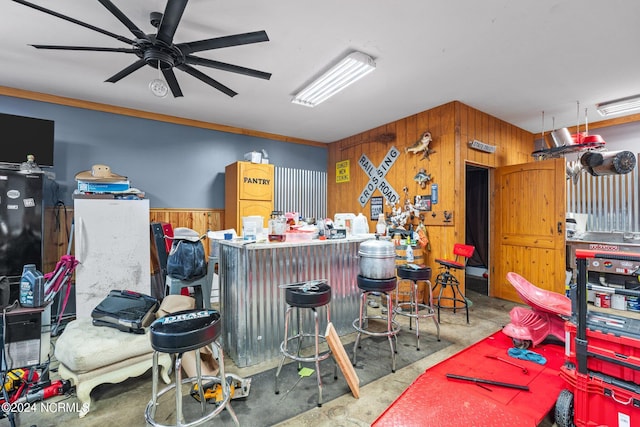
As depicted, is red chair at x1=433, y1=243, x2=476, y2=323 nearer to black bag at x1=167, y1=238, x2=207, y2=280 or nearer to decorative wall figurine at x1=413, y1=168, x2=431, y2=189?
decorative wall figurine at x1=413, y1=168, x2=431, y2=189

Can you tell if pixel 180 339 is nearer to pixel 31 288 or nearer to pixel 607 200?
pixel 31 288

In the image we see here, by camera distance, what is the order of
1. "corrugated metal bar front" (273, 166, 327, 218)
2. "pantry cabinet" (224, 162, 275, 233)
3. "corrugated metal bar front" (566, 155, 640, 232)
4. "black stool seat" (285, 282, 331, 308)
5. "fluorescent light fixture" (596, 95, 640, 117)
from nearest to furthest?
"black stool seat" (285, 282, 331, 308) → "fluorescent light fixture" (596, 95, 640, 117) → "corrugated metal bar front" (566, 155, 640, 232) → "pantry cabinet" (224, 162, 275, 233) → "corrugated metal bar front" (273, 166, 327, 218)

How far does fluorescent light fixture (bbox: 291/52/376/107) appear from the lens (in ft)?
9.56

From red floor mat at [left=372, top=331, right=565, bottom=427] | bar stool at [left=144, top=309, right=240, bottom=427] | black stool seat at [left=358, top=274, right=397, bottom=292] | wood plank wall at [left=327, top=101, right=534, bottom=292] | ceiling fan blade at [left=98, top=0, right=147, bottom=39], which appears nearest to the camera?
bar stool at [left=144, top=309, right=240, bottom=427]

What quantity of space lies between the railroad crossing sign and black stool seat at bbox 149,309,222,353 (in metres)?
3.91

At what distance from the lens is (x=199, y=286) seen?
3311mm

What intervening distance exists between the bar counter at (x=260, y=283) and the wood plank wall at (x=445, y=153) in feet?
6.41

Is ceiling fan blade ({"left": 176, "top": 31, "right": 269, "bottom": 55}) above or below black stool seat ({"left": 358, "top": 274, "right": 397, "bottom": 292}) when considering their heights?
above

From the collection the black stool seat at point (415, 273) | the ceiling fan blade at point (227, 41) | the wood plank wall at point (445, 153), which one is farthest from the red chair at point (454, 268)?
the ceiling fan blade at point (227, 41)

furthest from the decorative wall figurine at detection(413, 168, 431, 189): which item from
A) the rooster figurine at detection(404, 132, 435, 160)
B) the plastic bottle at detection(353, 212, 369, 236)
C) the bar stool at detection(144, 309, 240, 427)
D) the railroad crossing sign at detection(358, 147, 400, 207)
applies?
the bar stool at detection(144, 309, 240, 427)

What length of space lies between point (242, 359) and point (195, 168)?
11.3 ft

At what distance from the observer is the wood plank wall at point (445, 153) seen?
4.05 meters

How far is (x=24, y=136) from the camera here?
3488 mm

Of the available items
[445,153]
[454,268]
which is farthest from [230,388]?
[445,153]
